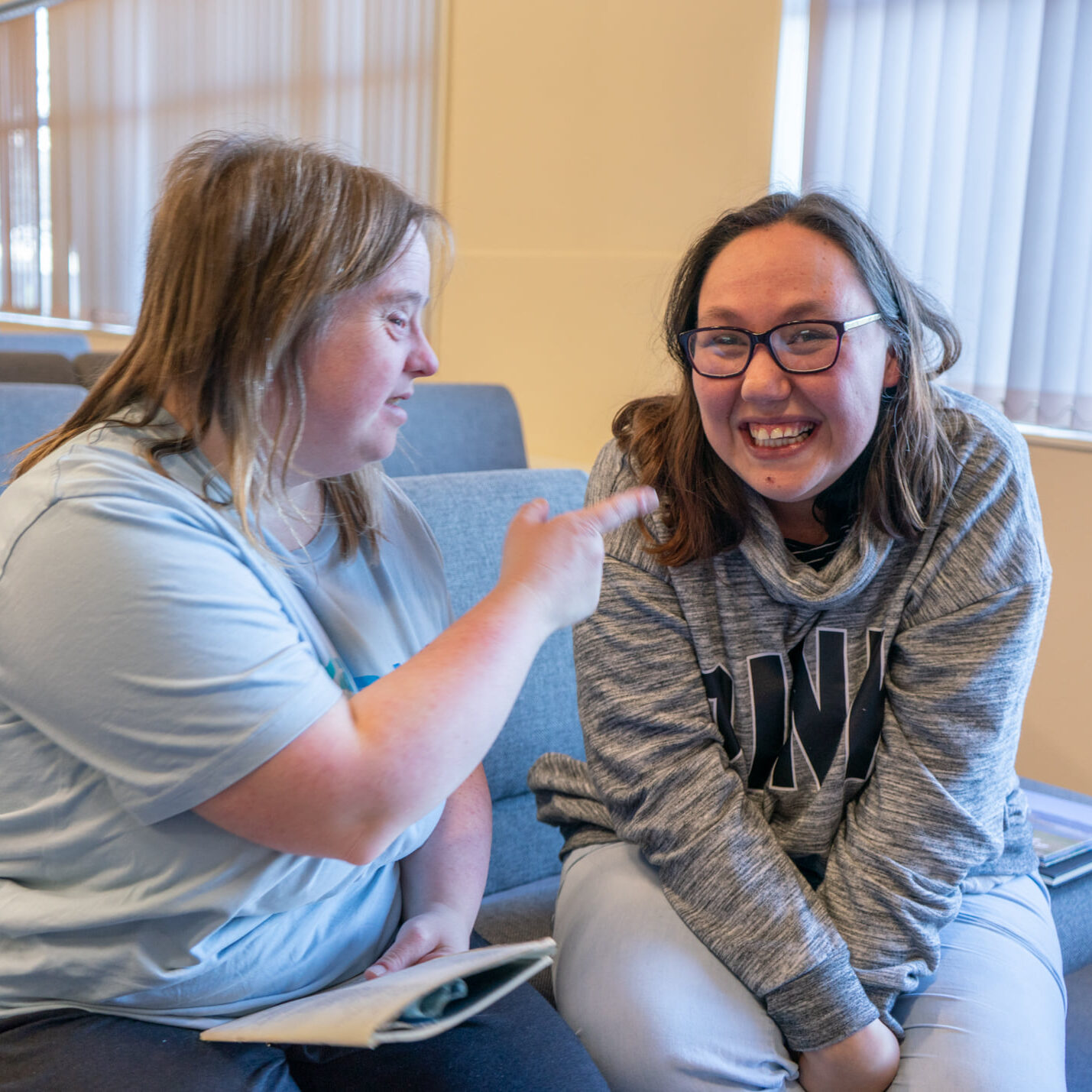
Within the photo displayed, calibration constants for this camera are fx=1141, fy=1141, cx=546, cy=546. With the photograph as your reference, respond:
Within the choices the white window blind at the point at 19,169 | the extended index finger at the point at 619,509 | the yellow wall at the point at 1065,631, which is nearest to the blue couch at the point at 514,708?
the extended index finger at the point at 619,509

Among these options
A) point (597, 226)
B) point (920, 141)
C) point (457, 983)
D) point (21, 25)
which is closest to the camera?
point (457, 983)

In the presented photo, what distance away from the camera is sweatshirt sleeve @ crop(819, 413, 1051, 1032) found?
1198 mm

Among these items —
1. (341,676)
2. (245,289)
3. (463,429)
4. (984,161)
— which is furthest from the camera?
(984,161)

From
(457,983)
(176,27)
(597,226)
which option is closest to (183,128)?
(176,27)

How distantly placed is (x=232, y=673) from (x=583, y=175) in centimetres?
352

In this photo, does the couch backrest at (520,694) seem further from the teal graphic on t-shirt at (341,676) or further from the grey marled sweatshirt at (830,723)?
the teal graphic on t-shirt at (341,676)

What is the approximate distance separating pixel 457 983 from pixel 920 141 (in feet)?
9.49

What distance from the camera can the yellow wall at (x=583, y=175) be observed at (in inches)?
140

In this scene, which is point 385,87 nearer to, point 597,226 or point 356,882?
point 597,226

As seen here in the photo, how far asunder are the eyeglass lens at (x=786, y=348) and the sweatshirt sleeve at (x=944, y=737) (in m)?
0.23

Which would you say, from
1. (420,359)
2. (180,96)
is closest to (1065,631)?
(420,359)

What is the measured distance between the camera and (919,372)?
4.35 ft

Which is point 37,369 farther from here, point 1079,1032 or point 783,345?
point 1079,1032

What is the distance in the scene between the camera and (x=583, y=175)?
13.2ft
